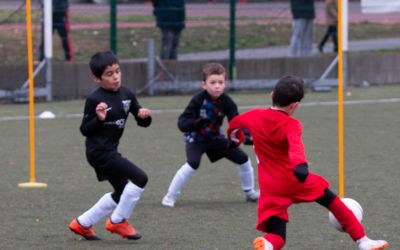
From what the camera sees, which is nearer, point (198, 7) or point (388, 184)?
point (388, 184)

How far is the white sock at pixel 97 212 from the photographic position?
771 centimetres

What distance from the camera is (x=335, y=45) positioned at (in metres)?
19.9

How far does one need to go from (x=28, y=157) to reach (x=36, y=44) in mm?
5918

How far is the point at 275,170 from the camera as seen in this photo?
6.59 metres

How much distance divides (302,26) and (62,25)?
13.9 feet

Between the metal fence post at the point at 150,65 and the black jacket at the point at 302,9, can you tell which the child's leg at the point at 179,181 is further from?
the black jacket at the point at 302,9

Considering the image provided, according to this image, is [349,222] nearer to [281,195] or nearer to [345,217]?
[345,217]

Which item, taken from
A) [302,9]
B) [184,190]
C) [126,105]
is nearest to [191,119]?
[184,190]

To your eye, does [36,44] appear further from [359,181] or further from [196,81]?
[359,181]

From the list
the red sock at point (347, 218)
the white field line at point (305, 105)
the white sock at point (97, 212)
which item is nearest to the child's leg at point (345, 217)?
the red sock at point (347, 218)

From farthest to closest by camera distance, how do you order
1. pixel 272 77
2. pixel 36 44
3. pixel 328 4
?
pixel 328 4, pixel 272 77, pixel 36 44

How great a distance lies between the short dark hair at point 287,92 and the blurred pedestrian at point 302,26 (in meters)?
12.6

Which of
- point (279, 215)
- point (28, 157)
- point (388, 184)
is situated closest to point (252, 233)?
point (279, 215)

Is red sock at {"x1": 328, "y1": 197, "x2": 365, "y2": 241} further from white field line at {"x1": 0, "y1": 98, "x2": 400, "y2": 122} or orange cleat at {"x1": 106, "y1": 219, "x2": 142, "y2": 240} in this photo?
white field line at {"x1": 0, "y1": 98, "x2": 400, "y2": 122}
